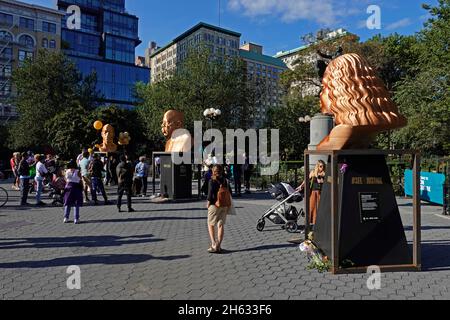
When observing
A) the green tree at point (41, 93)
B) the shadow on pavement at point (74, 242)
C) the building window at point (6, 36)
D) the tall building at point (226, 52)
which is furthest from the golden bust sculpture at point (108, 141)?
the tall building at point (226, 52)

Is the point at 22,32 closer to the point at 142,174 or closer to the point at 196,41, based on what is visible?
the point at 196,41

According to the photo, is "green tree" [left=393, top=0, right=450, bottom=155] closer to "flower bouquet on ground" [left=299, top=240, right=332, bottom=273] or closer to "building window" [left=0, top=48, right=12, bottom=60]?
"flower bouquet on ground" [left=299, top=240, right=332, bottom=273]

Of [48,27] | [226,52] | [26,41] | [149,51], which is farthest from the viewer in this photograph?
[149,51]

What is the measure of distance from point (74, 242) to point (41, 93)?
1178 inches

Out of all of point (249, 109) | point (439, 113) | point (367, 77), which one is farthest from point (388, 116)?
point (249, 109)

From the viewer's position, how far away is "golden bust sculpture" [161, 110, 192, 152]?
47.9 feet

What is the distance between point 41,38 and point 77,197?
77.1 metres

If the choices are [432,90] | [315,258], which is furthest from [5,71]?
[315,258]

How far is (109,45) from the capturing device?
99.1 metres

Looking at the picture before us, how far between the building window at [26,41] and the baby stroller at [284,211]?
77.9 metres

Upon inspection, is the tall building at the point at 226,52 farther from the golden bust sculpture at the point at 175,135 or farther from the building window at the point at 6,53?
the golden bust sculpture at the point at 175,135

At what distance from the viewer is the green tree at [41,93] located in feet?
108

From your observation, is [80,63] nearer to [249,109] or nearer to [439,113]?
[249,109]
